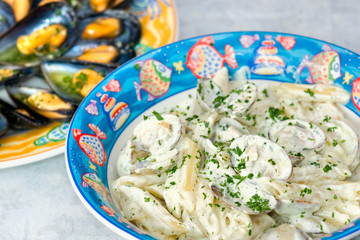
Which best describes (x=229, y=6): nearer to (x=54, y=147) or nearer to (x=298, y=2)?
(x=298, y=2)

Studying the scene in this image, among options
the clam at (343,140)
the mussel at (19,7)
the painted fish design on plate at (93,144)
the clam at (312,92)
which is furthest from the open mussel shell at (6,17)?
the clam at (343,140)

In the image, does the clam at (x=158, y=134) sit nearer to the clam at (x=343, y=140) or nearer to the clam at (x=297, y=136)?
the clam at (x=297, y=136)

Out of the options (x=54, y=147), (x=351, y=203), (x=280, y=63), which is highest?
(x=280, y=63)

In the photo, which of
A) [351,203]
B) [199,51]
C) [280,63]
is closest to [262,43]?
[280,63]

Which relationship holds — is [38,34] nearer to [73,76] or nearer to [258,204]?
[73,76]

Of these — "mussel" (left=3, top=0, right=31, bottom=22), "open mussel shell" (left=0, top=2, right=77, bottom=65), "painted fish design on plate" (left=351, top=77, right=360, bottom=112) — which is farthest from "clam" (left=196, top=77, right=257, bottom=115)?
"mussel" (left=3, top=0, right=31, bottom=22)

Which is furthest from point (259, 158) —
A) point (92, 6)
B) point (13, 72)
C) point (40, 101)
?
point (92, 6)
